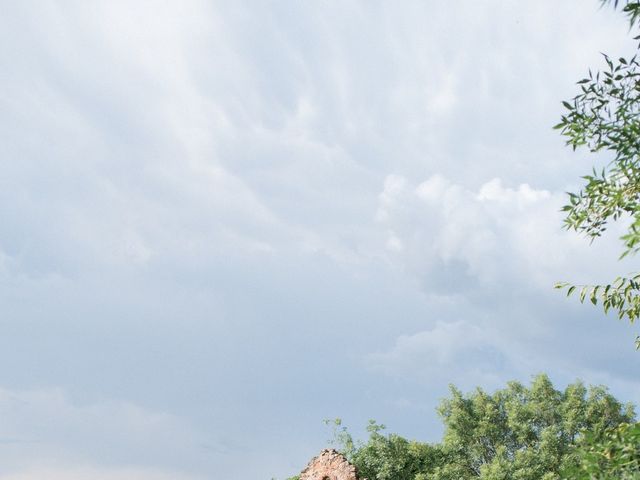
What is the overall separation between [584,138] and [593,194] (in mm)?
1064

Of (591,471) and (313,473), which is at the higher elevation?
(313,473)

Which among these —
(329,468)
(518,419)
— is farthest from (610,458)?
(518,419)

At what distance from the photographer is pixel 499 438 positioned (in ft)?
117

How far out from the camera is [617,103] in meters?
12.1

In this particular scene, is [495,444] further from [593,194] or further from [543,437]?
[593,194]

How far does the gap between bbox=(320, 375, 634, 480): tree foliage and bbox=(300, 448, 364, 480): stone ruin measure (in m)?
9.81

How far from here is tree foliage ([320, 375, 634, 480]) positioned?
104 feet

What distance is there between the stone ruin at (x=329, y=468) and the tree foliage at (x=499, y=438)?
9807 millimetres

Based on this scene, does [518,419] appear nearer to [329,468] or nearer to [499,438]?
[499,438]

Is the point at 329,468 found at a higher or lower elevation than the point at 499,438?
lower

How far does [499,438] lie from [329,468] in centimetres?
1677

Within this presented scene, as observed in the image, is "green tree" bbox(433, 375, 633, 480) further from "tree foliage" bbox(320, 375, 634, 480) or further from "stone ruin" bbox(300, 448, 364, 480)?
"stone ruin" bbox(300, 448, 364, 480)

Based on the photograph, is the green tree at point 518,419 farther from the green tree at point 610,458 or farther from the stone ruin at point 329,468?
the green tree at point 610,458

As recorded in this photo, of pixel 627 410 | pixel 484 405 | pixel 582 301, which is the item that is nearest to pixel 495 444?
pixel 484 405
